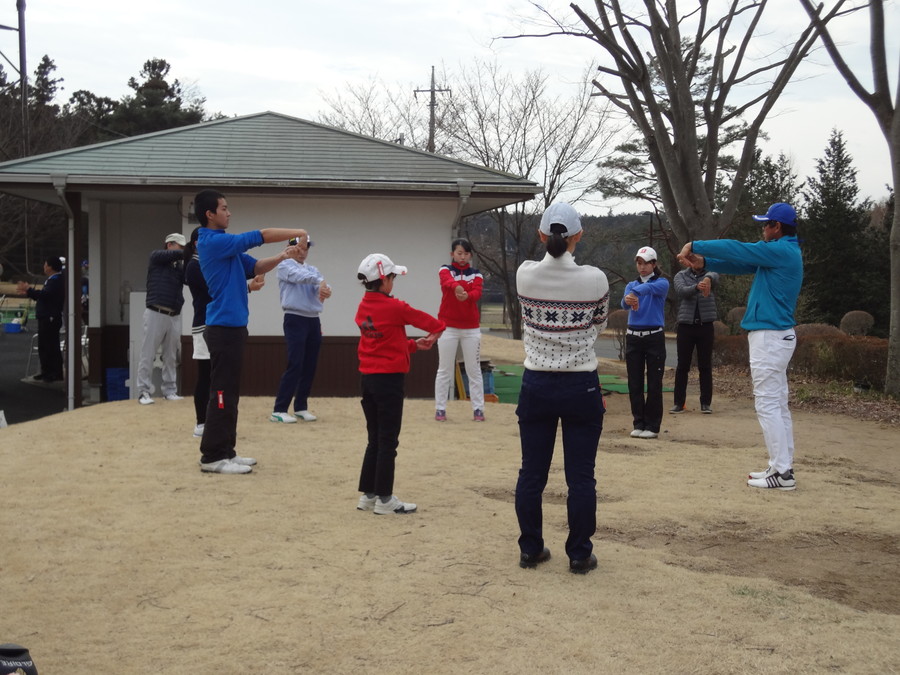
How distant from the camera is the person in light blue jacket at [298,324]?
936 centimetres

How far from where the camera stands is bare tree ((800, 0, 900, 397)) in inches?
485

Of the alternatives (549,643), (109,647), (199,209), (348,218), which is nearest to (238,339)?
(199,209)

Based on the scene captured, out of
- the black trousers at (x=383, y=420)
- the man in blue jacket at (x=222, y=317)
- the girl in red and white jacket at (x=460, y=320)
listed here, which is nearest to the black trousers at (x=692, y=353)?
the girl in red and white jacket at (x=460, y=320)

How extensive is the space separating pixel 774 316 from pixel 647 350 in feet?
8.75

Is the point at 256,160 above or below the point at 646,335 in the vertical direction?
above

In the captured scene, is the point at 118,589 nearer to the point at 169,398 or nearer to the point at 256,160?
the point at 169,398

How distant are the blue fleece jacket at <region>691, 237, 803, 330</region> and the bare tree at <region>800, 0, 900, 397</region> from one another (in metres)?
6.20

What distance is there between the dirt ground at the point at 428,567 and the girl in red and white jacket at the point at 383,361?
0.33 m

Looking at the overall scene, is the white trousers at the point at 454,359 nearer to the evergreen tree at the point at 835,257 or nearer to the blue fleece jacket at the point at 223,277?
the blue fleece jacket at the point at 223,277

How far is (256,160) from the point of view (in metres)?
12.8

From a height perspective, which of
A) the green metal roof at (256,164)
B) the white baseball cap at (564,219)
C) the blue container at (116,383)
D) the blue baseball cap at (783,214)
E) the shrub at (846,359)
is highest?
the green metal roof at (256,164)

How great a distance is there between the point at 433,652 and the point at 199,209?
4.26 metres

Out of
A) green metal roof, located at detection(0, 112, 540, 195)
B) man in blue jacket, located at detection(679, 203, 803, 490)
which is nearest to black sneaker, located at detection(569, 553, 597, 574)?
man in blue jacket, located at detection(679, 203, 803, 490)

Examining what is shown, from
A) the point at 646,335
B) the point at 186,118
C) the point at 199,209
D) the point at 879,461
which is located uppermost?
the point at 186,118
